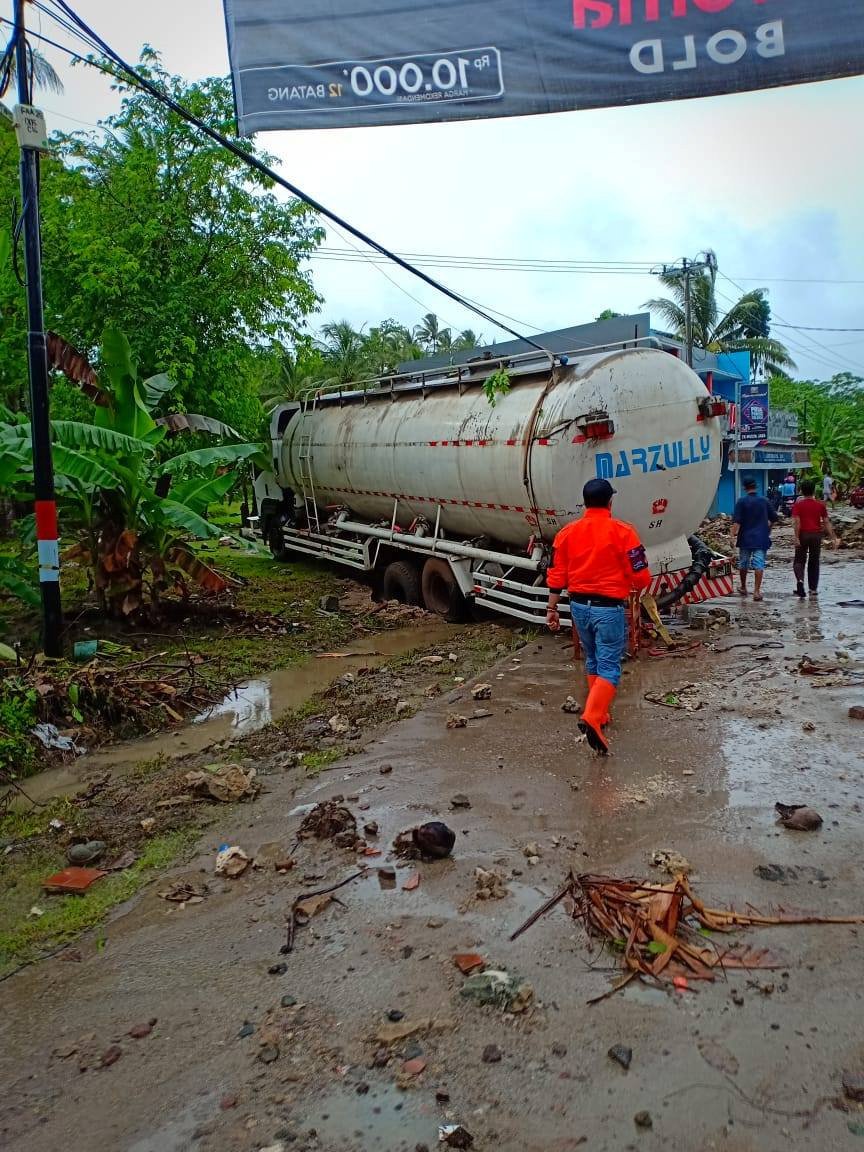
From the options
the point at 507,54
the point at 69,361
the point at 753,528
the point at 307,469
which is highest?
the point at 507,54

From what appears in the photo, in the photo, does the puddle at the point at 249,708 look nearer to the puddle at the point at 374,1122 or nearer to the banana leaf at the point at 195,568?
the banana leaf at the point at 195,568

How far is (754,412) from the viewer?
28.4 meters

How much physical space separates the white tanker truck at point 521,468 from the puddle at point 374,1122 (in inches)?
250

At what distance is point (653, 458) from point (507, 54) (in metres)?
5.05

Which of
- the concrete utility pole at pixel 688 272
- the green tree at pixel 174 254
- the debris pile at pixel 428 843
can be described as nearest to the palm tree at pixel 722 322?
the concrete utility pole at pixel 688 272

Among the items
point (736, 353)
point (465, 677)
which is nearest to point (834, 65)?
point (465, 677)

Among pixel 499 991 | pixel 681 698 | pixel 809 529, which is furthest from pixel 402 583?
pixel 499 991

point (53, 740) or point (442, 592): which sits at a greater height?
point (442, 592)

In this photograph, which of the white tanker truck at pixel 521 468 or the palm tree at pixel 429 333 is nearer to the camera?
the white tanker truck at pixel 521 468

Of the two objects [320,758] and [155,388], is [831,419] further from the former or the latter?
[320,758]

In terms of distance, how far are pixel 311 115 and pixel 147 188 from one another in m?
10.4

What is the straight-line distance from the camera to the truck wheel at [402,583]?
11492mm

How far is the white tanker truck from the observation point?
838 cm

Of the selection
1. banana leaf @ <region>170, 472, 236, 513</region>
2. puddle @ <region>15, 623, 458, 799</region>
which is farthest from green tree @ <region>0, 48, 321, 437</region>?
puddle @ <region>15, 623, 458, 799</region>
